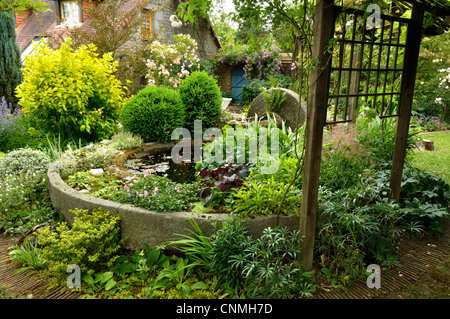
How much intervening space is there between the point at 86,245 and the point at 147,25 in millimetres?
12366

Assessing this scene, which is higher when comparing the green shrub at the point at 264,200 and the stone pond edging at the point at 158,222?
the green shrub at the point at 264,200

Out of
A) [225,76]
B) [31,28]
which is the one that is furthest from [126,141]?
[31,28]

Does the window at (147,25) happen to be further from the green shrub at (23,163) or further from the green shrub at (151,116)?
the green shrub at (23,163)

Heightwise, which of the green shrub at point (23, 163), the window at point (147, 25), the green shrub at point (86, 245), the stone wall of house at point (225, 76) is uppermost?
the window at point (147, 25)

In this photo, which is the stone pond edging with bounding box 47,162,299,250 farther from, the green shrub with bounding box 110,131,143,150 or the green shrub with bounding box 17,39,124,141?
the green shrub with bounding box 17,39,124,141

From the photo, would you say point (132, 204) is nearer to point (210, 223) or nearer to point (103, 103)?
point (210, 223)

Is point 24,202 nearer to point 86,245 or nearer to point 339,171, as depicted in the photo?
point 86,245

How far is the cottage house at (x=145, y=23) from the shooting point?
12.4 meters

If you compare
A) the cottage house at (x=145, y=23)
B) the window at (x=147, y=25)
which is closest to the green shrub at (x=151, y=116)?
the cottage house at (x=145, y=23)

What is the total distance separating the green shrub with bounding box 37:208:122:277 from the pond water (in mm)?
1394

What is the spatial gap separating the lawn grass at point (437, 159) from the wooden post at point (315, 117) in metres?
2.79

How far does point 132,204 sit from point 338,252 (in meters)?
1.96

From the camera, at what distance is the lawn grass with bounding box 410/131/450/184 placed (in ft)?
17.4

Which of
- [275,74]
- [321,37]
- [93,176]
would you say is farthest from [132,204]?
[275,74]
